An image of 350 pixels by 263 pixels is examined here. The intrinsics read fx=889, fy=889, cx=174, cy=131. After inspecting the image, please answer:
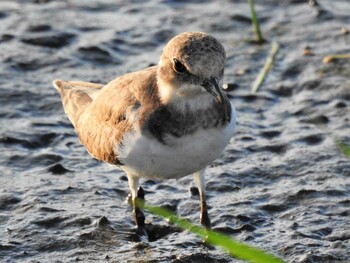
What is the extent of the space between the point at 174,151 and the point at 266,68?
3.93m

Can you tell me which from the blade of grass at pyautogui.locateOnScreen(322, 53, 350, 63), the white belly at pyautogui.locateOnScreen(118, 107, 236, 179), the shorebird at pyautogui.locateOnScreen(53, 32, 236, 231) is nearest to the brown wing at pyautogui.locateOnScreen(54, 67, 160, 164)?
the shorebird at pyautogui.locateOnScreen(53, 32, 236, 231)

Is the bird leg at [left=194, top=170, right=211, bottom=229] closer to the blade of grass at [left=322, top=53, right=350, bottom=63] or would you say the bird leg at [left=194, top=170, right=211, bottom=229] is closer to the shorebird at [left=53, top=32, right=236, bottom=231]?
the shorebird at [left=53, top=32, right=236, bottom=231]

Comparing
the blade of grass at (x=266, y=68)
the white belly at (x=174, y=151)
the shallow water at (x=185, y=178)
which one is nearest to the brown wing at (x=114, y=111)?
the white belly at (x=174, y=151)

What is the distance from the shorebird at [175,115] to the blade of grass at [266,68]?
3.00 meters

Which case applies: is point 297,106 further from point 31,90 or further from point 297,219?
point 31,90

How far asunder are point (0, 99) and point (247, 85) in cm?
264

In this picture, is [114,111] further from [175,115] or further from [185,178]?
[185,178]

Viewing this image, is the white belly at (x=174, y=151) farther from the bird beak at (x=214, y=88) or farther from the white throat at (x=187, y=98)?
the bird beak at (x=214, y=88)

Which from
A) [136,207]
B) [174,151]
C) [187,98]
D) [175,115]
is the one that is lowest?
[136,207]

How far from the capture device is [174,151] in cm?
616

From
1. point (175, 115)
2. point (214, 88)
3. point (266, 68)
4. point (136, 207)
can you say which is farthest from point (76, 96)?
point (266, 68)

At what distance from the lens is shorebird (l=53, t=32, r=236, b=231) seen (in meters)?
5.96

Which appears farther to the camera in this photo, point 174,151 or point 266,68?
point 266,68

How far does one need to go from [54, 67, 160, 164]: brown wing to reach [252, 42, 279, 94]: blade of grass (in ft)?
7.91
